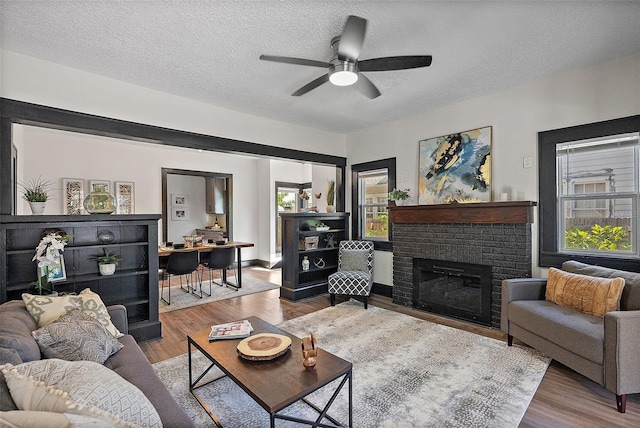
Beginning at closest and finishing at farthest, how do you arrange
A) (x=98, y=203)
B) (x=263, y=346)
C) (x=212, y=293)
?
(x=263, y=346) → (x=98, y=203) → (x=212, y=293)

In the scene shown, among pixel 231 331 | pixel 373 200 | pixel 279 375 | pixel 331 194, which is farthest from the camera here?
pixel 331 194

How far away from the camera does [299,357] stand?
6.43 feet

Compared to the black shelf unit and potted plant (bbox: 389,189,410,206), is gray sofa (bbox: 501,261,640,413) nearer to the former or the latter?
potted plant (bbox: 389,189,410,206)

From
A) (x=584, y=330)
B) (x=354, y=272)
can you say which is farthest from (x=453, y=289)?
(x=584, y=330)

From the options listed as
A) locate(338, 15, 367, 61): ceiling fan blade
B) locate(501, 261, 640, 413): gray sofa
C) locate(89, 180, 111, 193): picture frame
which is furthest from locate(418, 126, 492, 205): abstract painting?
locate(89, 180, 111, 193): picture frame

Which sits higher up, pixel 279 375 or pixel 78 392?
pixel 78 392

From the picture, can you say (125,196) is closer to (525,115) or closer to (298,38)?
(298,38)

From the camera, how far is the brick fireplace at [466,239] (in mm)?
3404

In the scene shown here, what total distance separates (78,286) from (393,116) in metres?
4.46

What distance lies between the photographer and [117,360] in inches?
75.2

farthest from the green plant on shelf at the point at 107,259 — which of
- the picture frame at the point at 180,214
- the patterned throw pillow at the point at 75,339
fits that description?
the picture frame at the point at 180,214

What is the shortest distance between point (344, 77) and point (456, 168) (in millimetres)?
2295

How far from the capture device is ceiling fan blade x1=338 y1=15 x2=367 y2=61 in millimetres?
1927

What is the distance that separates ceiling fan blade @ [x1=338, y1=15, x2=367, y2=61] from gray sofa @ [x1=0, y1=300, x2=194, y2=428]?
233 cm
